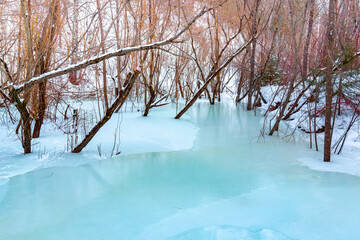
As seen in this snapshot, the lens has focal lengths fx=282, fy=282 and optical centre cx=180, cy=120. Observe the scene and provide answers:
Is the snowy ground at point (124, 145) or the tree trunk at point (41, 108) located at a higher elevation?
the tree trunk at point (41, 108)

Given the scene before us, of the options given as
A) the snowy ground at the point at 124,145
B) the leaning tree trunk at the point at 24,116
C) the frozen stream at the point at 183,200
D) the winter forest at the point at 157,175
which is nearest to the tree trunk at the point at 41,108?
the winter forest at the point at 157,175

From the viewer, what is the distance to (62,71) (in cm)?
235

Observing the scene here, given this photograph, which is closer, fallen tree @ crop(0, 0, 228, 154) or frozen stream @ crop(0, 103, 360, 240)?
frozen stream @ crop(0, 103, 360, 240)

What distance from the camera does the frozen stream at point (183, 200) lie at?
186 centimetres

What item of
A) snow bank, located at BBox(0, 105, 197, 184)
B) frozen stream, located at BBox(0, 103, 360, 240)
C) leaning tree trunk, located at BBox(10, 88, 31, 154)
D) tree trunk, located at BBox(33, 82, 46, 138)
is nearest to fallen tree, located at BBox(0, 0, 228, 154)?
leaning tree trunk, located at BBox(10, 88, 31, 154)

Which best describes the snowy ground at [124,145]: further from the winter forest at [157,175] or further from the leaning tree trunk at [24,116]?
the leaning tree trunk at [24,116]

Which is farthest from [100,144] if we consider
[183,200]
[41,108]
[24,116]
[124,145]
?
[183,200]

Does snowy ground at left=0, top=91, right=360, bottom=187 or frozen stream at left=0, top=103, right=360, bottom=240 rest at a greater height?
snowy ground at left=0, top=91, right=360, bottom=187

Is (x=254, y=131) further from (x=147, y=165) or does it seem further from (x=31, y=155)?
(x=31, y=155)

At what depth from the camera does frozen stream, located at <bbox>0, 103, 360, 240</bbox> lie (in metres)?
1.86

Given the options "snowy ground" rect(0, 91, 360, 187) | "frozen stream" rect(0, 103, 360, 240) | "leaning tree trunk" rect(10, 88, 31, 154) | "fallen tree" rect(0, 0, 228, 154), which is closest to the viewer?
"frozen stream" rect(0, 103, 360, 240)

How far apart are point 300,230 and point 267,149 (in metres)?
2.05

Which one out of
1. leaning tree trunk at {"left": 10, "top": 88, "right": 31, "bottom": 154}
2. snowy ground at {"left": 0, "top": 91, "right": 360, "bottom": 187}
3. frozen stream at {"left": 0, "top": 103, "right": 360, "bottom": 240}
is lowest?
frozen stream at {"left": 0, "top": 103, "right": 360, "bottom": 240}

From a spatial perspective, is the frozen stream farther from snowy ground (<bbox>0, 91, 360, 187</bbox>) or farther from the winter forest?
snowy ground (<bbox>0, 91, 360, 187</bbox>)
